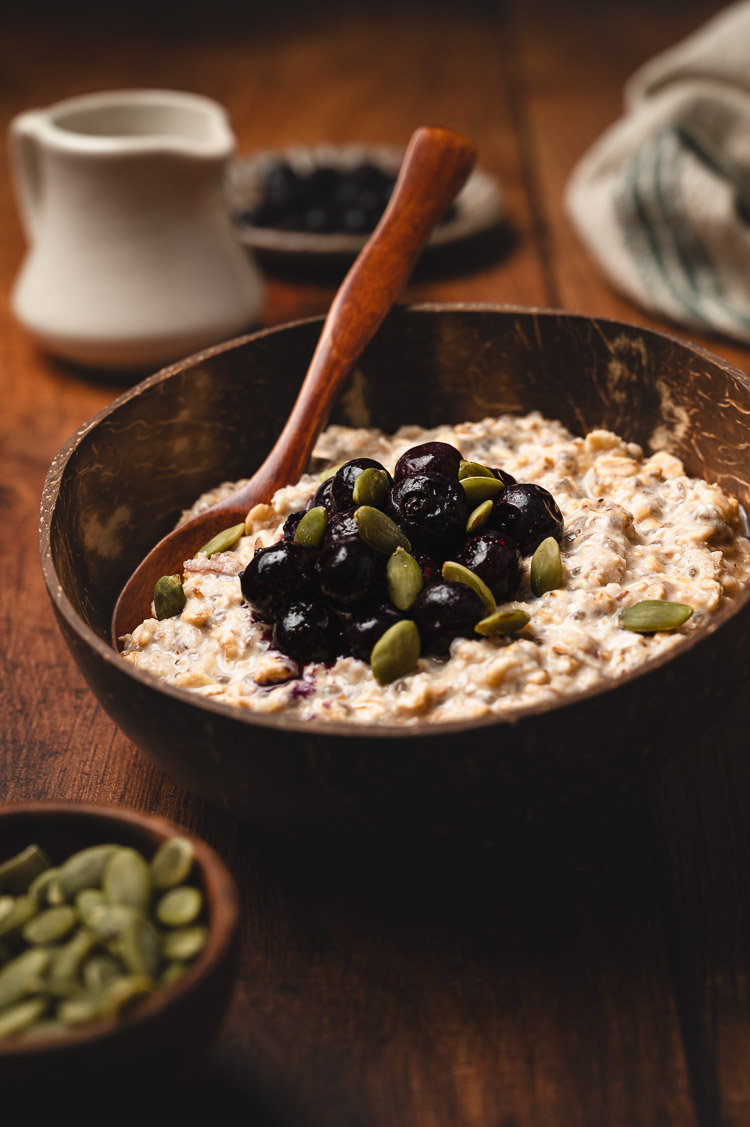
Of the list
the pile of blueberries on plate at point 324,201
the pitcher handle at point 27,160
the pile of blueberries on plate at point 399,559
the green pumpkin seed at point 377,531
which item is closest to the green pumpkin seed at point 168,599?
the pile of blueberries on plate at point 399,559

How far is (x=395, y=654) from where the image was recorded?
1.15 metres

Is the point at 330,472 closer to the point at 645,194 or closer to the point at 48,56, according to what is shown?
the point at 645,194

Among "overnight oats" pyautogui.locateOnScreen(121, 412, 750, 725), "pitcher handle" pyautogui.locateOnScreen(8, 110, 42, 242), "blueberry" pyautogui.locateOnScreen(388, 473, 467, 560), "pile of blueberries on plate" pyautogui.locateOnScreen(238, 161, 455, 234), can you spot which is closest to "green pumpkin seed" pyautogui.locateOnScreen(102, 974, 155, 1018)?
"overnight oats" pyautogui.locateOnScreen(121, 412, 750, 725)

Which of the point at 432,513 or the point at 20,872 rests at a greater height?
the point at 432,513

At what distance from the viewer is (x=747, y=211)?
2.45 metres

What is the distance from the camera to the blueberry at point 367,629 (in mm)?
1183

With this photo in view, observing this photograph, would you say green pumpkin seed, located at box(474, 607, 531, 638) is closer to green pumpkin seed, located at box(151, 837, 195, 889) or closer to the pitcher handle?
green pumpkin seed, located at box(151, 837, 195, 889)

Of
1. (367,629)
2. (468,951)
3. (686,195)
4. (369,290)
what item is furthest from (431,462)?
Result: (686,195)

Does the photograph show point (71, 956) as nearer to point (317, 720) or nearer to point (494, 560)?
point (317, 720)

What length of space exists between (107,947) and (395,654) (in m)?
0.38

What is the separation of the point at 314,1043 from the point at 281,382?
0.93 m

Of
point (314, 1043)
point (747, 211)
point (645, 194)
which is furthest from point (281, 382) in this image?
point (747, 211)

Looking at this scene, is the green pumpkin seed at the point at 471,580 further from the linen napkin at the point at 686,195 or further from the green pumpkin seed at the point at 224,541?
the linen napkin at the point at 686,195

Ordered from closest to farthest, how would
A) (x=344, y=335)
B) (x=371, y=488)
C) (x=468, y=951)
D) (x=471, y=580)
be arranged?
(x=468, y=951) → (x=471, y=580) → (x=371, y=488) → (x=344, y=335)
